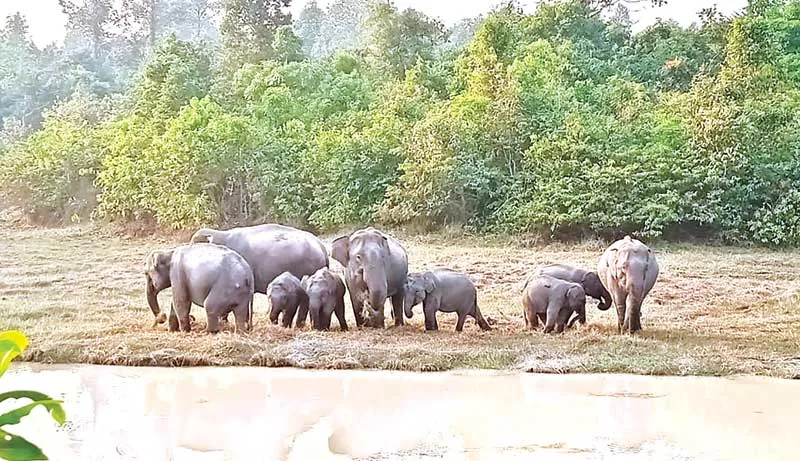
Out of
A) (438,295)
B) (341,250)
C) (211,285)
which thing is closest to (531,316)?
(438,295)

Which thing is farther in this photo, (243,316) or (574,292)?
(574,292)

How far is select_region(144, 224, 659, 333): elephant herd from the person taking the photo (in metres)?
5.66

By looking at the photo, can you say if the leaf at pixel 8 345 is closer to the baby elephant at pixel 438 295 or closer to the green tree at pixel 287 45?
the baby elephant at pixel 438 295

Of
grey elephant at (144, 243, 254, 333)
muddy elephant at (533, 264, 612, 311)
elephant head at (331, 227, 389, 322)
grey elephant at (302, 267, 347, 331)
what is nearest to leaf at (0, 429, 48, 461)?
grey elephant at (144, 243, 254, 333)

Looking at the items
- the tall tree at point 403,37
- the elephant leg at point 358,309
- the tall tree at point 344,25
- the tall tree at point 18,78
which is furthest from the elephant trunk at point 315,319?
the tall tree at point 344,25

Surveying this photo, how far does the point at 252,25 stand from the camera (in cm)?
916

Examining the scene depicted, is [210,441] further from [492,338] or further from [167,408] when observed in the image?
[492,338]

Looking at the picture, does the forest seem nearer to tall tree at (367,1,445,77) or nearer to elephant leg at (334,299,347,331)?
tall tree at (367,1,445,77)

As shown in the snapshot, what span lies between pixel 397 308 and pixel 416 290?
0.28 meters

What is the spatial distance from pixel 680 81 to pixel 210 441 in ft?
20.4

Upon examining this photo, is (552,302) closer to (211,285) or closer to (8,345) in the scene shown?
(211,285)

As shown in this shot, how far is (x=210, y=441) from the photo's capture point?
357 cm

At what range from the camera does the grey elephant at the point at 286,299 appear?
5.79 meters

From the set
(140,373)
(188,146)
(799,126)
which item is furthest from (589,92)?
(140,373)
